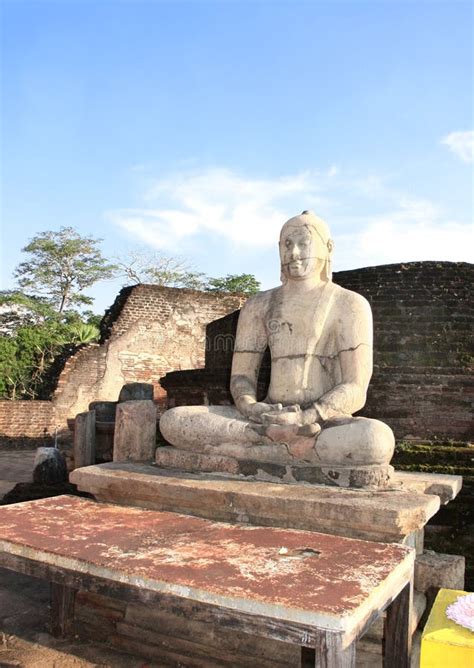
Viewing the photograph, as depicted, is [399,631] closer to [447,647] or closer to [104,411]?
[447,647]

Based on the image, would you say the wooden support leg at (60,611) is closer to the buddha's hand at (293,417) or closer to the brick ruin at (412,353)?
the buddha's hand at (293,417)

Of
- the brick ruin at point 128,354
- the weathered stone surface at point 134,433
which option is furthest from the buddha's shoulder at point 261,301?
the brick ruin at point 128,354

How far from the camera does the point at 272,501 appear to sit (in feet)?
8.75

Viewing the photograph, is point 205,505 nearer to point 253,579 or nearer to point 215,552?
point 215,552

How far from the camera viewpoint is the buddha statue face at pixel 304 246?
357cm

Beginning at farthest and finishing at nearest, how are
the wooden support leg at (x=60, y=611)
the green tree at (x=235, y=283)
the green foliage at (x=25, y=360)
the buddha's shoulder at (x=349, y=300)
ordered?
the green tree at (x=235, y=283) → the green foliage at (x=25, y=360) → the buddha's shoulder at (x=349, y=300) → the wooden support leg at (x=60, y=611)

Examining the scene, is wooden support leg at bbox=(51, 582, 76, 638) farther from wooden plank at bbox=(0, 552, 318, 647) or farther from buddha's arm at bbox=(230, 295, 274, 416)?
buddha's arm at bbox=(230, 295, 274, 416)

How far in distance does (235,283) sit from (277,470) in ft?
84.2

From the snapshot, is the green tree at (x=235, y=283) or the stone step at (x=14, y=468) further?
the green tree at (x=235, y=283)

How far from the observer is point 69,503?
280 centimetres

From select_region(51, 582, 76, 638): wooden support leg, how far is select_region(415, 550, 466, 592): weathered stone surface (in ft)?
5.89

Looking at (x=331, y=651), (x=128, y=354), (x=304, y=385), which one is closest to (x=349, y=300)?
(x=304, y=385)

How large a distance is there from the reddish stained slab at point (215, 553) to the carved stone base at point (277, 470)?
669mm

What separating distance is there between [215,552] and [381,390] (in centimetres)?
567
